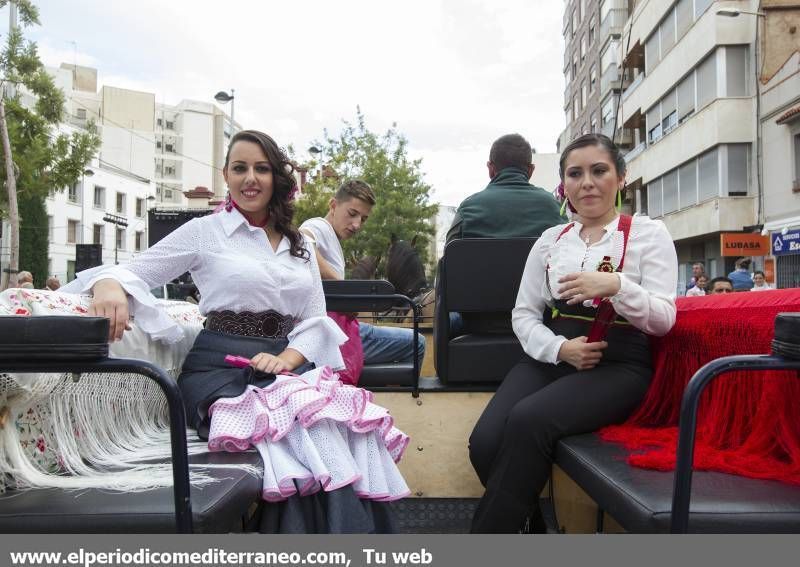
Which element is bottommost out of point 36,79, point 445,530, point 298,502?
point 445,530

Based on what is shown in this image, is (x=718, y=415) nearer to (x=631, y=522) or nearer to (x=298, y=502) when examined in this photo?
(x=631, y=522)

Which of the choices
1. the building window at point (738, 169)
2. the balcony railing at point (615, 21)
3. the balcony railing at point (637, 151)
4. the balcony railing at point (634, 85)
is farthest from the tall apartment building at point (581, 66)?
the building window at point (738, 169)

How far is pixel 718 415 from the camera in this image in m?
1.97

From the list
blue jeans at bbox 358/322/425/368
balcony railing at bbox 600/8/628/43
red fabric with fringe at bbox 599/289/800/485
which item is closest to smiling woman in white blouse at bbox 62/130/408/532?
red fabric with fringe at bbox 599/289/800/485

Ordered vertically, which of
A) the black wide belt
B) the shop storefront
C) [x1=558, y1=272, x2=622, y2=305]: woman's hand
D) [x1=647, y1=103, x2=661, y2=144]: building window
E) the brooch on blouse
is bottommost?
the black wide belt

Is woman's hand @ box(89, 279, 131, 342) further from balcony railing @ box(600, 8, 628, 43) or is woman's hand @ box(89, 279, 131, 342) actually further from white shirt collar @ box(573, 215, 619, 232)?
balcony railing @ box(600, 8, 628, 43)

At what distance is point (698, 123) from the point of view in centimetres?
1995

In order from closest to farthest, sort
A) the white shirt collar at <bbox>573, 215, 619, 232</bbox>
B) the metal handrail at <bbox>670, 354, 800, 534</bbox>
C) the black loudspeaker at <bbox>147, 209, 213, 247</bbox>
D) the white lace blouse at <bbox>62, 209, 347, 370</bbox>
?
1. the metal handrail at <bbox>670, 354, 800, 534</bbox>
2. the white lace blouse at <bbox>62, 209, 347, 370</bbox>
3. the white shirt collar at <bbox>573, 215, 619, 232</bbox>
4. the black loudspeaker at <bbox>147, 209, 213, 247</bbox>

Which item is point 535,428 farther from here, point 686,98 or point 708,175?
point 686,98

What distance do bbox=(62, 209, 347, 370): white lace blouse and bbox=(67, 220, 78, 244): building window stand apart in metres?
36.8

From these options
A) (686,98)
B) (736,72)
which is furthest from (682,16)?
(736,72)

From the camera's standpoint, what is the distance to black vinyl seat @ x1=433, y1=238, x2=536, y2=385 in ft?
9.80

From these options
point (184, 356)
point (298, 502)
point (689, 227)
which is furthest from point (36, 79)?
point (689, 227)
